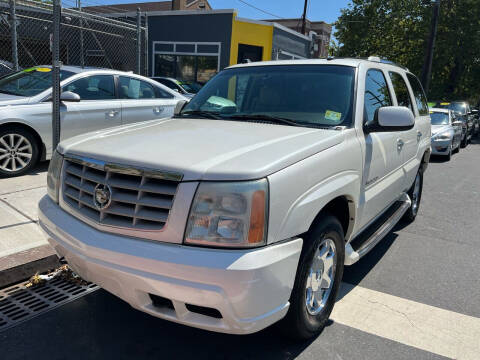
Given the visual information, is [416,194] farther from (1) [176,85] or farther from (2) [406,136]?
(1) [176,85]

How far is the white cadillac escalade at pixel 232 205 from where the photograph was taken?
2.12 meters

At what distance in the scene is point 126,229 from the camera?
230 centimetres

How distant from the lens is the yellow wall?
1969 centimetres

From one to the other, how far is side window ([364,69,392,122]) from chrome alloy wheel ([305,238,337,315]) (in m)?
1.17

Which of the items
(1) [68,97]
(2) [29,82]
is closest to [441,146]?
(1) [68,97]

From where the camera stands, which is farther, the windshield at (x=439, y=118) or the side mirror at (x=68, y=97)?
the windshield at (x=439, y=118)

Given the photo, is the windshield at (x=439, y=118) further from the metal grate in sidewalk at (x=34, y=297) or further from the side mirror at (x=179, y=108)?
the metal grate in sidewalk at (x=34, y=297)

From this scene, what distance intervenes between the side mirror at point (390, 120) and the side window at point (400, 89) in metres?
1.17

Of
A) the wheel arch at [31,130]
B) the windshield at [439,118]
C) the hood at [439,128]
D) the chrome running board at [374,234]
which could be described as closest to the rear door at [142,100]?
the wheel arch at [31,130]

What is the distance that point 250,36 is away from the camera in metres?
20.2

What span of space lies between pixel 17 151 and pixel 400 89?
16.7ft

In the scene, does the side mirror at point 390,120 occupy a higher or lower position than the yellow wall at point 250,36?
lower

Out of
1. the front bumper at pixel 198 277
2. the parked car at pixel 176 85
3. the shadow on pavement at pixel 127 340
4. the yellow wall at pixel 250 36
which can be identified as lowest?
the shadow on pavement at pixel 127 340

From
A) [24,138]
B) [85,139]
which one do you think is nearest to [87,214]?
[85,139]
